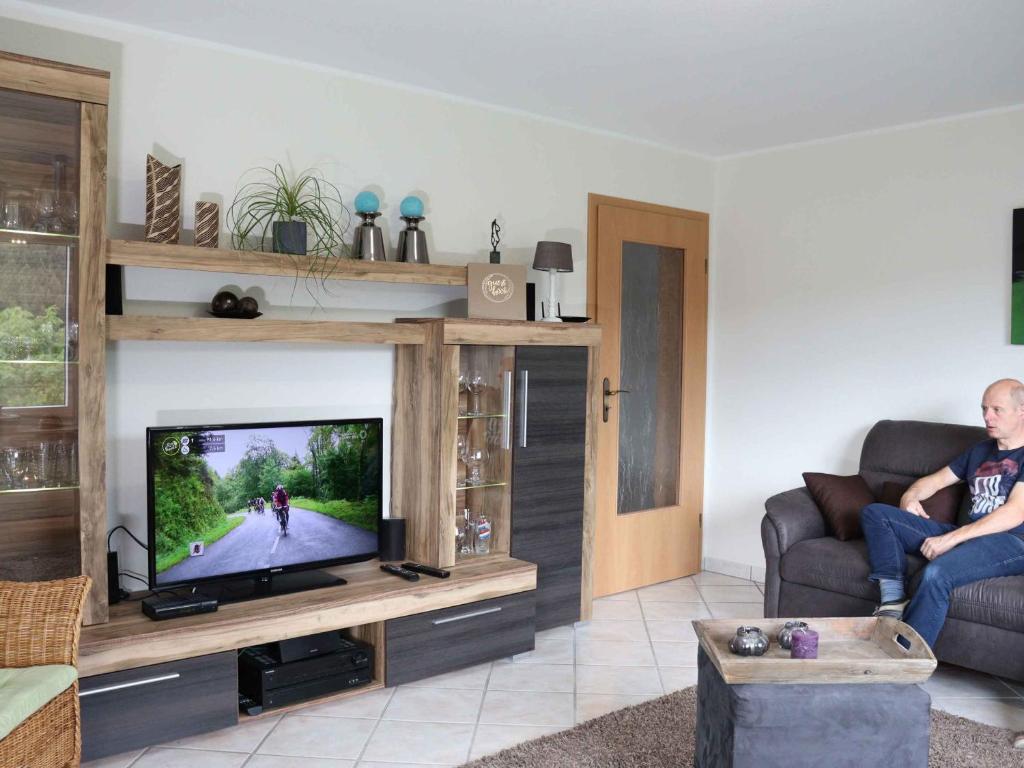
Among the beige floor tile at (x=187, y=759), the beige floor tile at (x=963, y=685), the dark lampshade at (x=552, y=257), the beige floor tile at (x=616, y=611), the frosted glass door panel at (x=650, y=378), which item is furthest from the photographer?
the frosted glass door panel at (x=650, y=378)

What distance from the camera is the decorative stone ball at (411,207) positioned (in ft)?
12.5

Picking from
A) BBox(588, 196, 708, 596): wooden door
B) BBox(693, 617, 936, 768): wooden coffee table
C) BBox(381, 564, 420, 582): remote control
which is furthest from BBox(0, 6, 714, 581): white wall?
BBox(693, 617, 936, 768): wooden coffee table

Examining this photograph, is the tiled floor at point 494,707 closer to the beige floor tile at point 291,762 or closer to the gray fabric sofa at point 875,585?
the beige floor tile at point 291,762

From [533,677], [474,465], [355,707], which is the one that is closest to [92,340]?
[355,707]

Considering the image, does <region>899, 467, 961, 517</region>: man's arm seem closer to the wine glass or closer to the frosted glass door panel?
the frosted glass door panel

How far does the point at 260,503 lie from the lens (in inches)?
134

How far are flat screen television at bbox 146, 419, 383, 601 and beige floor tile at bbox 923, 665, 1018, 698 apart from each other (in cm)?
231

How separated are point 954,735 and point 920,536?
33.3 inches

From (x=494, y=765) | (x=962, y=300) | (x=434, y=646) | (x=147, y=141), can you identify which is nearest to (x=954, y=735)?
(x=494, y=765)

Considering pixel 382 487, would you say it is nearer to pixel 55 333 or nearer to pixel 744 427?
pixel 55 333

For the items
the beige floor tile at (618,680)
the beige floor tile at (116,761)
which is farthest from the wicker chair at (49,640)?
the beige floor tile at (618,680)

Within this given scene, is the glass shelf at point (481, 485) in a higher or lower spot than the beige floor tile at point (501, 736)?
higher

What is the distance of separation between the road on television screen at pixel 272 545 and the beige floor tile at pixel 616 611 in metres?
1.39

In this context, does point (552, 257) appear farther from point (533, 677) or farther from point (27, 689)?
point (27, 689)
